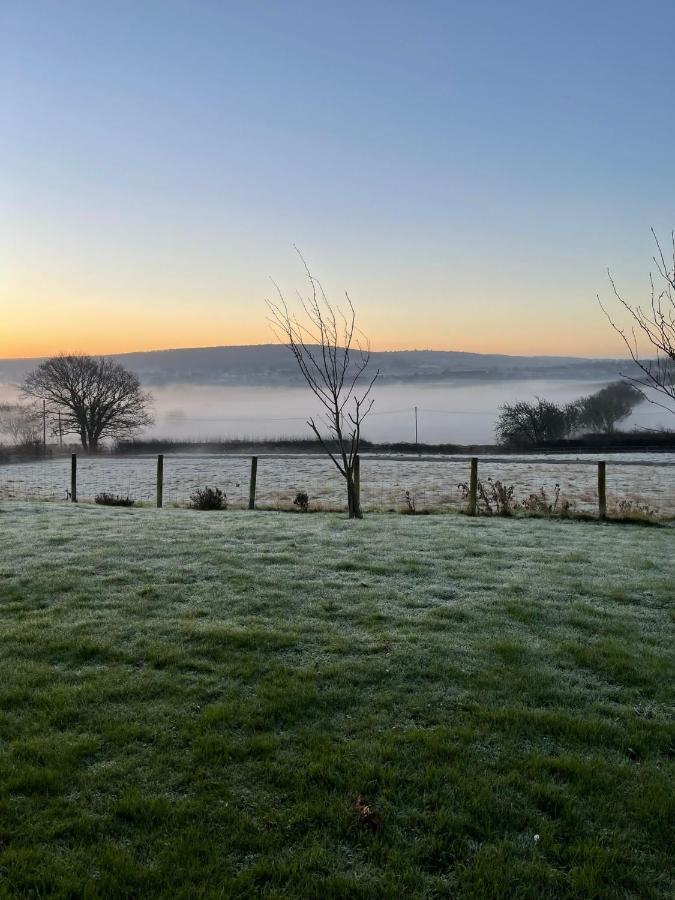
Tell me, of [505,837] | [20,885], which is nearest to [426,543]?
[505,837]

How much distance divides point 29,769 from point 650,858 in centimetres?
294

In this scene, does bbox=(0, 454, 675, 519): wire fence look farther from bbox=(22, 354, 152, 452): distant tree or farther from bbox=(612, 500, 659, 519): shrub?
bbox=(22, 354, 152, 452): distant tree

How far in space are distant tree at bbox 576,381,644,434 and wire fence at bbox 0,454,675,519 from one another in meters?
28.1

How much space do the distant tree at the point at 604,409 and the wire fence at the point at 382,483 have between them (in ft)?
92.2

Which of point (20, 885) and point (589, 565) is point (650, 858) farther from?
point (589, 565)

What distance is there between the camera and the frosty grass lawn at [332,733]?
2541 mm

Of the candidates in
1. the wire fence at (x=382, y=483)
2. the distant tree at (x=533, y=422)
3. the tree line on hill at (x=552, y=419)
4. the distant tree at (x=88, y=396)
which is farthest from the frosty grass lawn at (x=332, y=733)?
the distant tree at (x=88, y=396)

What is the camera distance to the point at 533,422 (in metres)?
46.9

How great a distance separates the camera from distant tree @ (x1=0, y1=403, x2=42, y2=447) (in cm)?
4822

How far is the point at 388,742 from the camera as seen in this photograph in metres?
3.40

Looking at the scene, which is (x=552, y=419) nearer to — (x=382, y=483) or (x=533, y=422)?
(x=533, y=422)

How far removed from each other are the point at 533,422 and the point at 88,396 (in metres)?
35.5

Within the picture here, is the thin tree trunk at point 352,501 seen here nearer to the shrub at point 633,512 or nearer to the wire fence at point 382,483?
the wire fence at point 382,483

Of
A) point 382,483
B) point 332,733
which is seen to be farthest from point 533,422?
point 332,733
